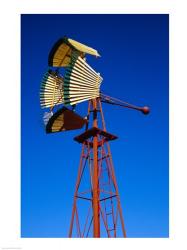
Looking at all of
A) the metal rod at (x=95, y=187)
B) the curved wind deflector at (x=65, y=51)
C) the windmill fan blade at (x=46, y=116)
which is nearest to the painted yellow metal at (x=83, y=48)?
the curved wind deflector at (x=65, y=51)

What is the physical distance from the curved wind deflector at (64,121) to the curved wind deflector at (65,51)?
3.16 metres

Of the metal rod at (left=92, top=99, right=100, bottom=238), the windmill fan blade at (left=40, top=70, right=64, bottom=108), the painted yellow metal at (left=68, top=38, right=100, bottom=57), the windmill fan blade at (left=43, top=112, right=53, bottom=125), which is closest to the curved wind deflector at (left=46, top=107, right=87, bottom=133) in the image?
Answer: the windmill fan blade at (left=43, top=112, right=53, bottom=125)

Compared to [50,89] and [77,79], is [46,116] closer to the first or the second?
[50,89]

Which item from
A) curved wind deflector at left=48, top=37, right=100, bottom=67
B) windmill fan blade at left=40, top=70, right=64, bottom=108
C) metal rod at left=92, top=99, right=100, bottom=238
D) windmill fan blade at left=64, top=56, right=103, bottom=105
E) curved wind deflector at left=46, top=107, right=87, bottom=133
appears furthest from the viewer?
windmill fan blade at left=40, top=70, right=64, bottom=108

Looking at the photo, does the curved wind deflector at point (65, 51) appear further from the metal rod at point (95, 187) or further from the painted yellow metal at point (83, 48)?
the metal rod at point (95, 187)

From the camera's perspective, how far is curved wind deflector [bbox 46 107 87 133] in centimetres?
2320

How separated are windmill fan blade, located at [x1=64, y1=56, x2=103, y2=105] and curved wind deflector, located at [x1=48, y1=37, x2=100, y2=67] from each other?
113 centimetres

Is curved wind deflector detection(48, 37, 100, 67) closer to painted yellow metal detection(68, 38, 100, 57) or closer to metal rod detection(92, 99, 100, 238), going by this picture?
painted yellow metal detection(68, 38, 100, 57)

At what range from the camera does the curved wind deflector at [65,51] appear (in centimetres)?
2341

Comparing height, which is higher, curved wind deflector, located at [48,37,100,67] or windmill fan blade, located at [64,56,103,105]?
curved wind deflector, located at [48,37,100,67]

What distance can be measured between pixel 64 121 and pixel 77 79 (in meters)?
2.61

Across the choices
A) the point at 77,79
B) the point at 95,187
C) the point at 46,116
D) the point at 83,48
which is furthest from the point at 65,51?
the point at 95,187

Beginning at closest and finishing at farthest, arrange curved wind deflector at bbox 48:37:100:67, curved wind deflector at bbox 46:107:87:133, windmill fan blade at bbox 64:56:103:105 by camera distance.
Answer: windmill fan blade at bbox 64:56:103:105
curved wind deflector at bbox 46:107:87:133
curved wind deflector at bbox 48:37:100:67
